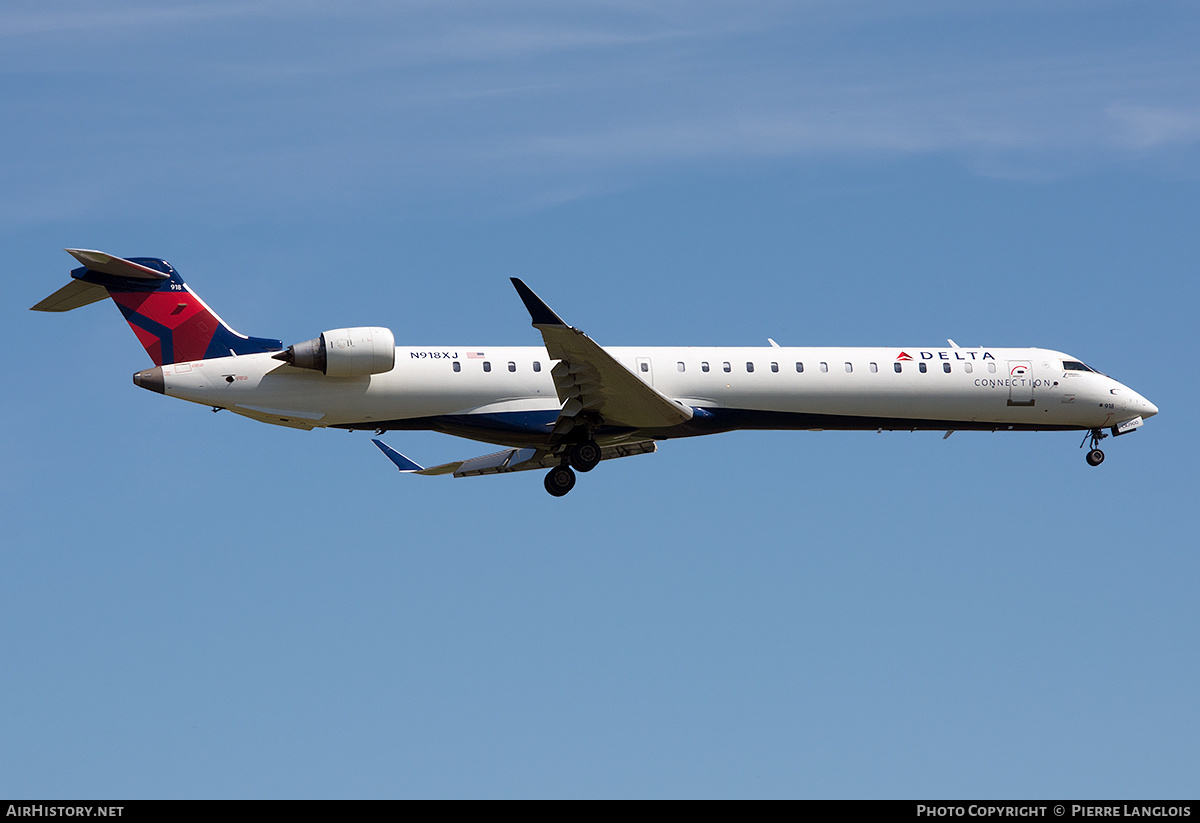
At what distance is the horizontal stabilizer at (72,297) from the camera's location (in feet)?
91.7

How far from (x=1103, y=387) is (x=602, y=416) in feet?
40.4

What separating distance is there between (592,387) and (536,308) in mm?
2885

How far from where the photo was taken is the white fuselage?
2755cm

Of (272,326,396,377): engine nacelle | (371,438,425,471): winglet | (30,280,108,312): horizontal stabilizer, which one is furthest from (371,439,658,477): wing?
(30,280,108,312): horizontal stabilizer

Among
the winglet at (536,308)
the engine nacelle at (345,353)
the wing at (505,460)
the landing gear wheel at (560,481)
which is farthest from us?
the wing at (505,460)

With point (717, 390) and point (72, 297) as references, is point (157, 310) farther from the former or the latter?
point (717, 390)

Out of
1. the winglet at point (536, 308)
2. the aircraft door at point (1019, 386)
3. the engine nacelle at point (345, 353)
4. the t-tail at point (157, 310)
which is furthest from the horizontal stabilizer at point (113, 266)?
the aircraft door at point (1019, 386)

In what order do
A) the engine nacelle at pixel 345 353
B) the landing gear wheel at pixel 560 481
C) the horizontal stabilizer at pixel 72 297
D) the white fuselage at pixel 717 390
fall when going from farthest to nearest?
the landing gear wheel at pixel 560 481
the horizontal stabilizer at pixel 72 297
the white fuselage at pixel 717 390
the engine nacelle at pixel 345 353

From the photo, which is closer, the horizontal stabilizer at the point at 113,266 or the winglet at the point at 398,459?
the horizontal stabilizer at the point at 113,266

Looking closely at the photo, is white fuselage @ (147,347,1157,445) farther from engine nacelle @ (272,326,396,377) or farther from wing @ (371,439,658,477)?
wing @ (371,439,658,477)

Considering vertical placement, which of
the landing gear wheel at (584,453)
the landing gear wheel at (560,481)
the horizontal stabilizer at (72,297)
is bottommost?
the landing gear wheel at (560,481)

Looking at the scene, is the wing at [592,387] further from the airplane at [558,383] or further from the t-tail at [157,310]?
the t-tail at [157,310]

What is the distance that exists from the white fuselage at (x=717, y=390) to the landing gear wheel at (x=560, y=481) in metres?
1.25

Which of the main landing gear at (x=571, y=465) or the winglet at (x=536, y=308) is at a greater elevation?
the winglet at (x=536, y=308)
